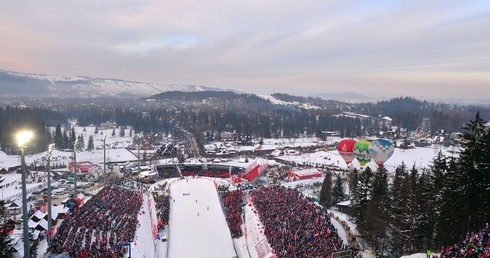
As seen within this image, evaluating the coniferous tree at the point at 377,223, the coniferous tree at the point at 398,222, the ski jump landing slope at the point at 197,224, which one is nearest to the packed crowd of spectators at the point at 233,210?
the ski jump landing slope at the point at 197,224

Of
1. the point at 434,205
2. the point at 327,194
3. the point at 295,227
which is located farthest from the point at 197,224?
the point at 434,205

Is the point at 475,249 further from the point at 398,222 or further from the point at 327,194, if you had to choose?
the point at 327,194

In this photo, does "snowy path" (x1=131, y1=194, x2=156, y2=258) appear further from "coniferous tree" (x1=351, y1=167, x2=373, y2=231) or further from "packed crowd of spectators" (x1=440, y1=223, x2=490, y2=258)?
"packed crowd of spectators" (x1=440, y1=223, x2=490, y2=258)

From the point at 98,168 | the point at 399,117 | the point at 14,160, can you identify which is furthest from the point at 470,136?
the point at 399,117

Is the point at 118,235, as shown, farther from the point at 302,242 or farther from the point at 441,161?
the point at 441,161

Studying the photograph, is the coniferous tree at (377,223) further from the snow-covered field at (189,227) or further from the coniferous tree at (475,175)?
the coniferous tree at (475,175)

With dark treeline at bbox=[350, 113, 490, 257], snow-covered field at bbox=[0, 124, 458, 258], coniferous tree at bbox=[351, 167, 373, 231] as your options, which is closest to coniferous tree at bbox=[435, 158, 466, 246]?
dark treeline at bbox=[350, 113, 490, 257]
